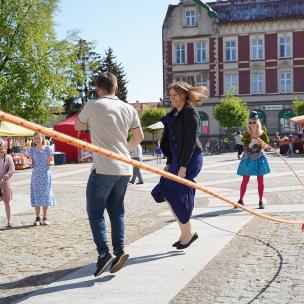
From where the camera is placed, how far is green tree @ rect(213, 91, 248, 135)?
4425 cm

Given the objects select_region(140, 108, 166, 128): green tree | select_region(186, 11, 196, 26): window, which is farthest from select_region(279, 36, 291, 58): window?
select_region(140, 108, 166, 128): green tree

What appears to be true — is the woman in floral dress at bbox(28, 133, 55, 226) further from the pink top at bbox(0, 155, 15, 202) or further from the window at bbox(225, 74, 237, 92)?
the window at bbox(225, 74, 237, 92)

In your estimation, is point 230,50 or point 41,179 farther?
point 230,50

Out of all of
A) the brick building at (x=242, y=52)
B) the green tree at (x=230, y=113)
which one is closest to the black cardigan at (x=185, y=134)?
the green tree at (x=230, y=113)

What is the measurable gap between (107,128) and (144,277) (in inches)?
55.6

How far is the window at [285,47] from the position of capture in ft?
157

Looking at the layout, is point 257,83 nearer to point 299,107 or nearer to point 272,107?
point 272,107

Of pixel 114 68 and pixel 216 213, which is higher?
pixel 114 68

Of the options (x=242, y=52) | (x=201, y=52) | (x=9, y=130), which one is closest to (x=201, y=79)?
(x=201, y=52)

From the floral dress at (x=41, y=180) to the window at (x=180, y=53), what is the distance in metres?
42.3

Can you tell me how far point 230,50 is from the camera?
49188 mm

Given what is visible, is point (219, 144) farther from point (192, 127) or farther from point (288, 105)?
point (192, 127)

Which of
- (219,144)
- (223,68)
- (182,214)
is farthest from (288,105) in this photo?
(182,214)

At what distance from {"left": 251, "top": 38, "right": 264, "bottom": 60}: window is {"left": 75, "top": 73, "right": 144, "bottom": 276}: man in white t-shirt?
45.4 meters
